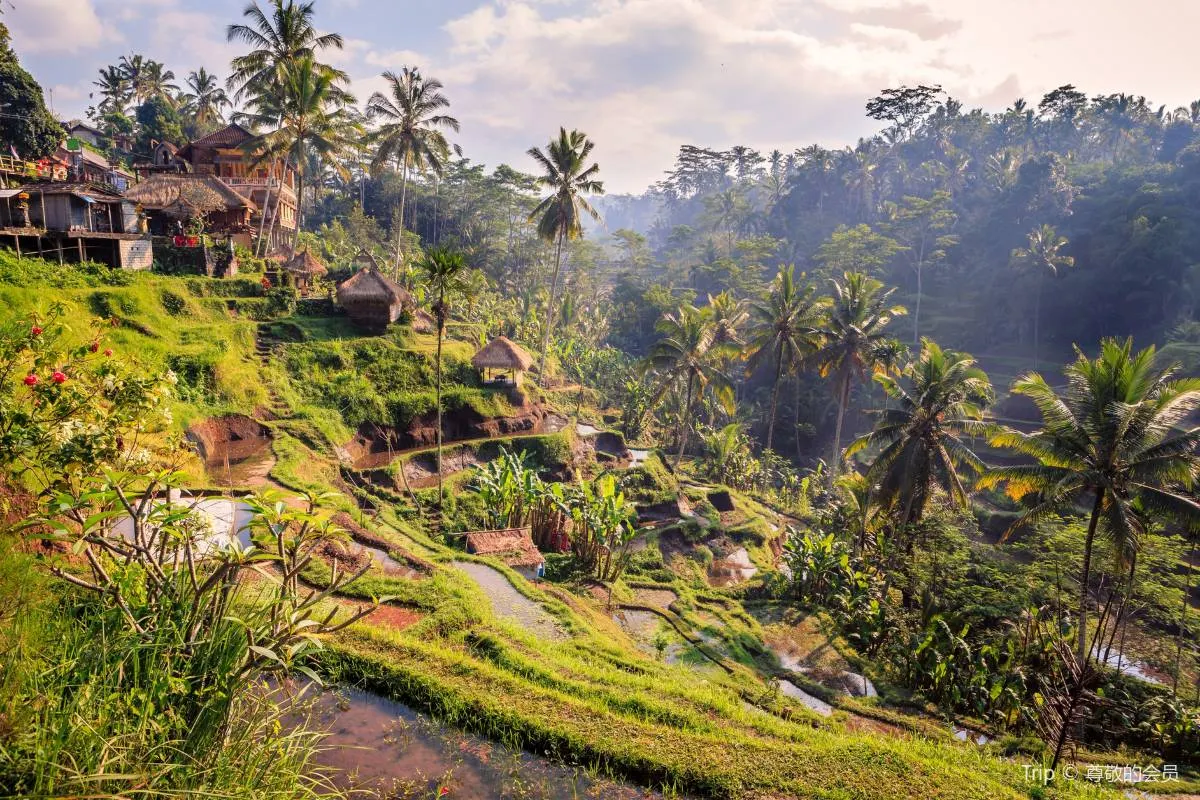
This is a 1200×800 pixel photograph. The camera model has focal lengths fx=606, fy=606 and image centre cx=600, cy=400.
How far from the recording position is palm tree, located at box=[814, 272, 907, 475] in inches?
1166

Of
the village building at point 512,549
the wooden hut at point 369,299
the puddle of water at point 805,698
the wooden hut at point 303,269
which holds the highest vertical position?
the wooden hut at point 303,269

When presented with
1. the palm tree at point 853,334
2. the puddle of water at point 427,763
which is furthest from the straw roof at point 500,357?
the puddle of water at point 427,763

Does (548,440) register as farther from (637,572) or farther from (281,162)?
(281,162)

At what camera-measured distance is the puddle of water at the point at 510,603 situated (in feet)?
42.1

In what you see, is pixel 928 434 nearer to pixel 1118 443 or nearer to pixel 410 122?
pixel 1118 443

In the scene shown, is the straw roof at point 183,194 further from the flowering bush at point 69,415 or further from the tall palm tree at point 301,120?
the flowering bush at point 69,415

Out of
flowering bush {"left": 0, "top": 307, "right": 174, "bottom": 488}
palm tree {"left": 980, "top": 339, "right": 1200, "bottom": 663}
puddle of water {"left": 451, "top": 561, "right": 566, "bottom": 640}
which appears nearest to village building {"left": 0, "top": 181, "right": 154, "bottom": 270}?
flowering bush {"left": 0, "top": 307, "right": 174, "bottom": 488}

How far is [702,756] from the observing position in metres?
7.75

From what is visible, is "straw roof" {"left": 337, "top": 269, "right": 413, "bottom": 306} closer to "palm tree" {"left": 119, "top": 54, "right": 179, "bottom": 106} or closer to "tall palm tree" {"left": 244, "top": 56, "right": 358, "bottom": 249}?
"tall palm tree" {"left": 244, "top": 56, "right": 358, "bottom": 249}

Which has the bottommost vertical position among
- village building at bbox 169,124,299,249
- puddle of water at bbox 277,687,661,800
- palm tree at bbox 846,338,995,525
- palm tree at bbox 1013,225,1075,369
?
puddle of water at bbox 277,687,661,800

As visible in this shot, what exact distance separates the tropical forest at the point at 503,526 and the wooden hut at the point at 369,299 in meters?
0.16

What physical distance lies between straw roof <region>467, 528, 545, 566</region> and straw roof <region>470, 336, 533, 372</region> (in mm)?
11635

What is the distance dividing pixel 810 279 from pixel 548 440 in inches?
1914

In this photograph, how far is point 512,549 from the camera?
58.6ft
